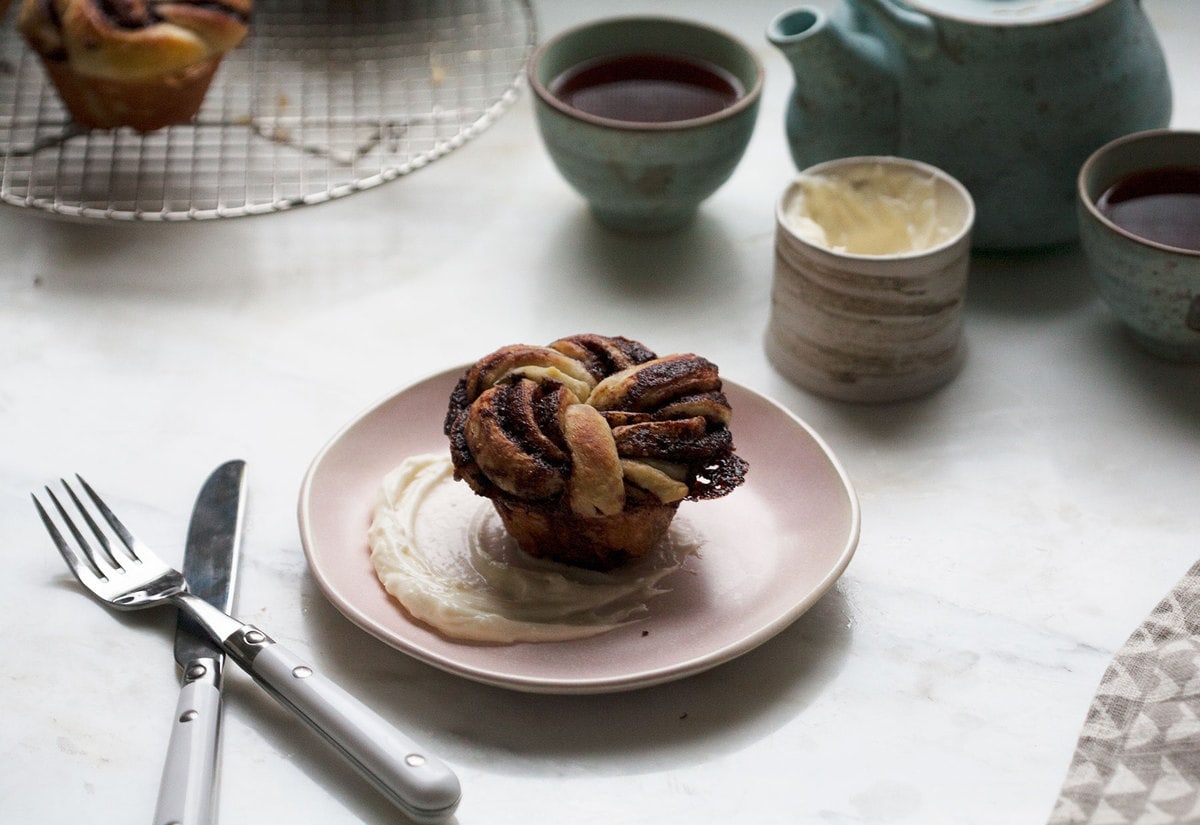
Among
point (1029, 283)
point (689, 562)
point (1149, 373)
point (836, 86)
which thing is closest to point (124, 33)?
point (836, 86)

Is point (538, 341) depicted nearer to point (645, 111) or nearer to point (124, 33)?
point (645, 111)

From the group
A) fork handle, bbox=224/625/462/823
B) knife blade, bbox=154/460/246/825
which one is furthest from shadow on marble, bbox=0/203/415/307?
fork handle, bbox=224/625/462/823

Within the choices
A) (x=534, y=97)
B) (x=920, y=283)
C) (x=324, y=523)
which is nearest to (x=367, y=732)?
(x=324, y=523)

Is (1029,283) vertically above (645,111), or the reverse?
(645,111)

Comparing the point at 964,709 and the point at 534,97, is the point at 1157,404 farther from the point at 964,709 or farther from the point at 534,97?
the point at 534,97

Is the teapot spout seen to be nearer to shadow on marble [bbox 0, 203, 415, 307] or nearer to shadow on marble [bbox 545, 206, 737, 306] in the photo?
shadow on marble [bbox 545, 206, 737, 306]

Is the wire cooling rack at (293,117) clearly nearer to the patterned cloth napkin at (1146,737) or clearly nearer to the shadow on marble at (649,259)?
the shadow on marble at (649,259)

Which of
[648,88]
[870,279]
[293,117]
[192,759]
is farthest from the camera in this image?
[293,117]
